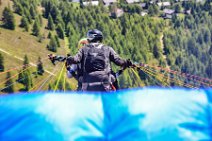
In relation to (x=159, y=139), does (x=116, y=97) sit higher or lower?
higher

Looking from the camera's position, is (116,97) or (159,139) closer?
(159,139)

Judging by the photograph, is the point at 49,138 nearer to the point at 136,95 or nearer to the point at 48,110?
the point at 48,110

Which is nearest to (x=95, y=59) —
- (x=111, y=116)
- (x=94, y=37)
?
(x=94, y=37)

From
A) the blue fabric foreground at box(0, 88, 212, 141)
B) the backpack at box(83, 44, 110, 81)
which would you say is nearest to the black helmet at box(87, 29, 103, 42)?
the backpack at box(83, 44, 110, 81)

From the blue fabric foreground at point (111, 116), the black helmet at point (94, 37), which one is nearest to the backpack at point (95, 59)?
the black helmet at point (94, 37)

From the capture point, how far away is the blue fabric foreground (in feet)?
17.4

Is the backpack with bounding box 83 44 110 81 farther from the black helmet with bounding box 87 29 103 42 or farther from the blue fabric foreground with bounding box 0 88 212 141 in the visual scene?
the blue fabric foreground with bounding box 0 88 212 141

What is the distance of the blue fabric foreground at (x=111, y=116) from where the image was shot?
5289 millimetres

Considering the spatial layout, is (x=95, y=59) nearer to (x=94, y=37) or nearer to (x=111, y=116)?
(x=94, y=37)

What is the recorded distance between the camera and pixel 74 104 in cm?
554

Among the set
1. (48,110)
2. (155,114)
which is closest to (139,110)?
(155,114)

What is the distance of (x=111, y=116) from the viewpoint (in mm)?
5457

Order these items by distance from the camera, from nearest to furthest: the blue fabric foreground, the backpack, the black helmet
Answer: the blue fabric foreground → the backpack → the black helmet

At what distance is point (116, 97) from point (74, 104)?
492mm
